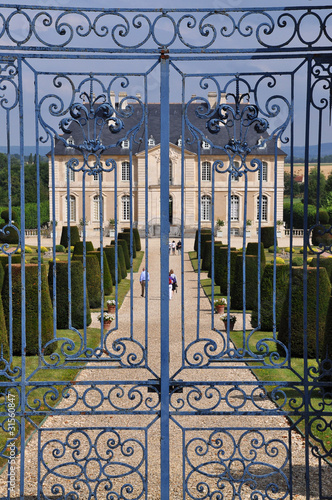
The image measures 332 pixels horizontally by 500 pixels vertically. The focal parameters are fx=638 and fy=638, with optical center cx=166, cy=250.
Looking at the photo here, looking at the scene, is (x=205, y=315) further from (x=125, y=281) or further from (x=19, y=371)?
(x=19, y=371)

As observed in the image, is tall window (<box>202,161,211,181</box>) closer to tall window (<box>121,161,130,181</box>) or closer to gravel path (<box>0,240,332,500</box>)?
tall window (<box>121,161,130,181</box>)

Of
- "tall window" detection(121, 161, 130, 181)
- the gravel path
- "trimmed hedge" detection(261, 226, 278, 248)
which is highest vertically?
"tall window" detection(121, 161, 130, 181)

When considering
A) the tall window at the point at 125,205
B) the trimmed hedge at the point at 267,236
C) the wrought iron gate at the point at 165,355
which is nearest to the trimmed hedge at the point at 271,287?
the wrought iron gate at the point at 165,355

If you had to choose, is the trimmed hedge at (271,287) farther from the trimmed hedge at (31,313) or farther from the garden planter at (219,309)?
the trimmed hedge at (31,313)

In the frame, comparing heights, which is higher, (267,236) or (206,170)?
(206,170)

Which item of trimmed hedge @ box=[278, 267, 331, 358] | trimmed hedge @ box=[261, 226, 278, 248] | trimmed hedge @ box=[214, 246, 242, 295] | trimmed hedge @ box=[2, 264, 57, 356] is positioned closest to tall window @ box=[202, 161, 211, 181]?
trimmed hedge @ box=[261, 226, 278, 248]

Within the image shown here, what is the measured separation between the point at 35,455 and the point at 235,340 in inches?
211

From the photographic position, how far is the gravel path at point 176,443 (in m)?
4.20

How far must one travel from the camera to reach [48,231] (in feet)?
97.9

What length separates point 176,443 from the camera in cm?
603

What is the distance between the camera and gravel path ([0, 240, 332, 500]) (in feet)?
13.8

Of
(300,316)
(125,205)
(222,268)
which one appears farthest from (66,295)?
(125,205)

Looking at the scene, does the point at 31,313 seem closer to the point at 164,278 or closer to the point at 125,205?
the point at 164,278

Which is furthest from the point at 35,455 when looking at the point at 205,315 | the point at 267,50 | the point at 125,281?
the point at 125,281
